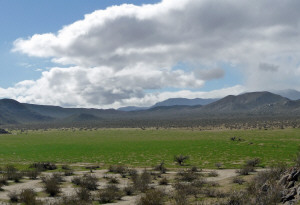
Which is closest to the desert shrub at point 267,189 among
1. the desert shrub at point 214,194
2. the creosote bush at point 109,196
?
the desert shrub at point 214,194

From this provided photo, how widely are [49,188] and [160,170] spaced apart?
11499 mm

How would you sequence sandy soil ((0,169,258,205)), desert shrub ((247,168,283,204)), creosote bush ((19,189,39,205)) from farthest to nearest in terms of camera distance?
Result: sandy soil ((0,169,258,205)) < creosote bush ((19,189,39,205)) < desert shrub ((247,168,283,204))

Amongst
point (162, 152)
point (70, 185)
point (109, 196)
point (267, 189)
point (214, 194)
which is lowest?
point (162, 152)

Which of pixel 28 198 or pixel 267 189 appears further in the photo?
pixel 28 198

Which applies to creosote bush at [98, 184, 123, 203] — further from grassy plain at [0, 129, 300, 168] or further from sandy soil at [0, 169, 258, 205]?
grassy plain at [0, 129, 300, 168]

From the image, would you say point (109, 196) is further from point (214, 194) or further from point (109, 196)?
point (214, 194)

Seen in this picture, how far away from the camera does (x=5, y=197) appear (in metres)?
18.0

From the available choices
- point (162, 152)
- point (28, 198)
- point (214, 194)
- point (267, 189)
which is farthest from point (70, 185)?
point (162, 152)

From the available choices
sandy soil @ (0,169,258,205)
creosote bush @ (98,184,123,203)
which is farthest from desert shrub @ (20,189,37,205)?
creosote bush @ (98,184,123,203)

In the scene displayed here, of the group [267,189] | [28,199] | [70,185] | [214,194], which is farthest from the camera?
[70,185]

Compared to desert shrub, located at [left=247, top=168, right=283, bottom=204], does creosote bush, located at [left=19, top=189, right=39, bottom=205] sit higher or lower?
lower

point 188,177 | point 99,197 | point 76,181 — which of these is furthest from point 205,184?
point 76,181

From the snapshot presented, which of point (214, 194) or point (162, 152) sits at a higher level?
point (214, 194)

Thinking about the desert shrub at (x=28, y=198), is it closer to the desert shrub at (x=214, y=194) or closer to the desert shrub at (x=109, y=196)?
the desert shrub at (x=109, y=196)
